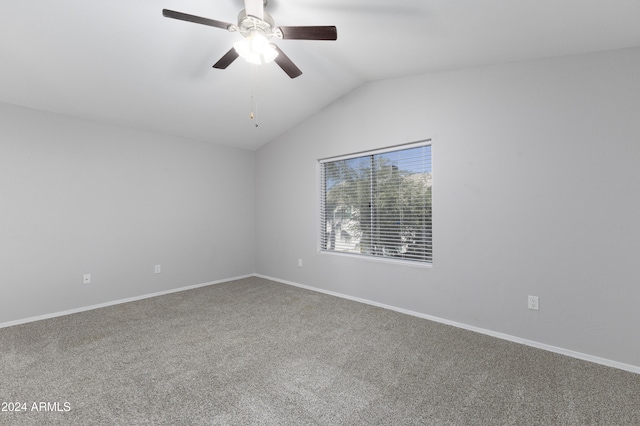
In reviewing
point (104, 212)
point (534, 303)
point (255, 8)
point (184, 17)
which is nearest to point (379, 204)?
point (534, 303)

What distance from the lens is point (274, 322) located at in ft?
10.3

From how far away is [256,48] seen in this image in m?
2.16

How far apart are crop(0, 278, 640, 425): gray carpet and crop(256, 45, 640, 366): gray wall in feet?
1.04

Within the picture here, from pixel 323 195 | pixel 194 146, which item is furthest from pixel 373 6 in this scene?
pixel 194 146

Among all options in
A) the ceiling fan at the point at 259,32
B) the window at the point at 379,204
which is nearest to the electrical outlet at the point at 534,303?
the window at the point at 379,204

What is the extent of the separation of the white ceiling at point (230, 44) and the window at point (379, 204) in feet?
3.25

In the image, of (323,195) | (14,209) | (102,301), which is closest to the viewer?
(14,209)

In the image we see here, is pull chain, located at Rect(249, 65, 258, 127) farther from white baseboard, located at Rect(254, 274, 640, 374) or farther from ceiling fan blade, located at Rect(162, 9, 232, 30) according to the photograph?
white baseboard, located at Rect(254, 274, 640, 374)

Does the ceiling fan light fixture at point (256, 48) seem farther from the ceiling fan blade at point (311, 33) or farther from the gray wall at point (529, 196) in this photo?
the gray wall at point (529, 196)

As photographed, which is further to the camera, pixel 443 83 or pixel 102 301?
pixel 102 301

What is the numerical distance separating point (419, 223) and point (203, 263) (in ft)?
11.0

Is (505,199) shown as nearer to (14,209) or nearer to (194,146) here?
(194,146)

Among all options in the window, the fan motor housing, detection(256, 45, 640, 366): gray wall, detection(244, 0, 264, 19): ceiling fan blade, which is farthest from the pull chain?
detection(256, 45, 640, 366): gray wall

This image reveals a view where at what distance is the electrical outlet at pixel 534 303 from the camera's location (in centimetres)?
259
